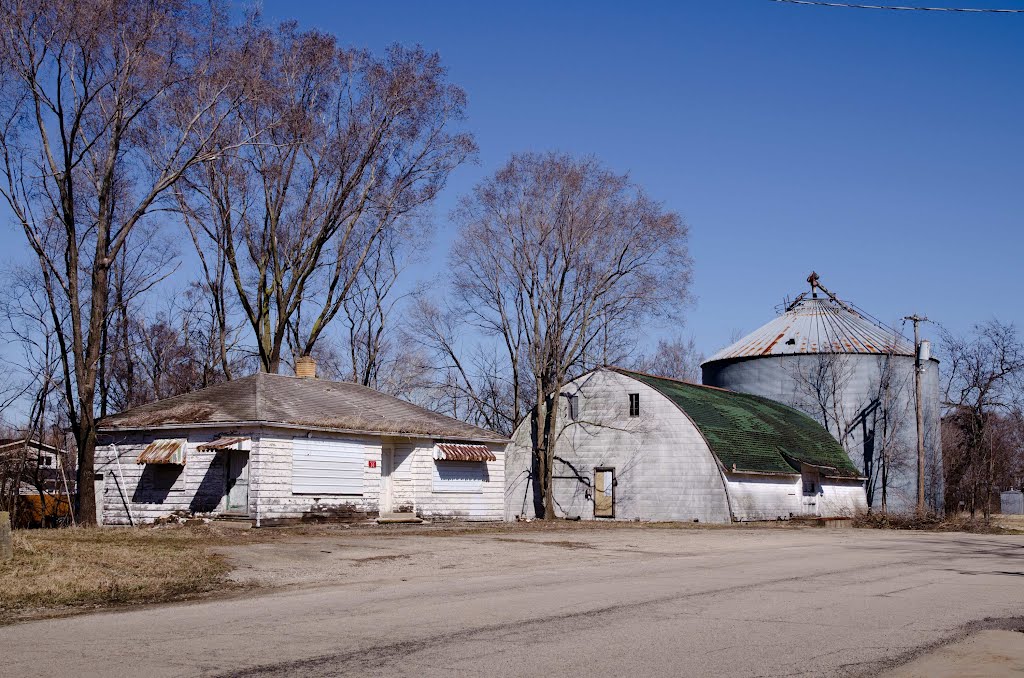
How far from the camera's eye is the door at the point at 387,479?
29.3 m

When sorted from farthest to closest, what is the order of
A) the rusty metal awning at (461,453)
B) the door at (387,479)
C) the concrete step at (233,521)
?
the rusty metal awning at (461,453) < the door at (387,479) < the concrete step at (233,521)

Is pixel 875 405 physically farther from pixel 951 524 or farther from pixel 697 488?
pixel 697 488

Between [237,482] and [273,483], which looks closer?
[273,483]

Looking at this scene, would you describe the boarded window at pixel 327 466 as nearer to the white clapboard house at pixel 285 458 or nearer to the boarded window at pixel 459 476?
the white clapboard house at pixel 285 458

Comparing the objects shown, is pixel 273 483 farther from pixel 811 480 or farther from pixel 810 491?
pixel 811 480

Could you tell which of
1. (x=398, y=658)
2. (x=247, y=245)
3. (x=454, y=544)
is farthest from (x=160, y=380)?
(x=398, y=658)

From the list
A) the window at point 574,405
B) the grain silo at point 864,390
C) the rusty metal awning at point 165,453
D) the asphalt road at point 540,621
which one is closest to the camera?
the asphalt road at point 540,621

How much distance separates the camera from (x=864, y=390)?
50500 mm

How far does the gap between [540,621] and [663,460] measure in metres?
29.7

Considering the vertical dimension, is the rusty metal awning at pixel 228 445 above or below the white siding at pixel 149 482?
above

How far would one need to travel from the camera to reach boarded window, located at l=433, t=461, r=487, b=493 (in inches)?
1195

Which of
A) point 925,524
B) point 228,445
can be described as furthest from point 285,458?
point 925,524

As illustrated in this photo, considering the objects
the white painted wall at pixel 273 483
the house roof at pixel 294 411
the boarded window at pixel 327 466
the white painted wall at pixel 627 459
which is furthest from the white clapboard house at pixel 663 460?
the boarded window at pixel 327 466

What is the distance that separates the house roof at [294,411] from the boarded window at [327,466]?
0.53 meters
